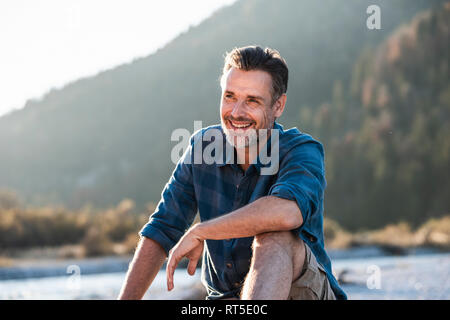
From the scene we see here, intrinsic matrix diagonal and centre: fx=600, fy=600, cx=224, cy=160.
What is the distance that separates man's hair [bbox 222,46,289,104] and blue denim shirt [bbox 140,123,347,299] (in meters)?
0.16

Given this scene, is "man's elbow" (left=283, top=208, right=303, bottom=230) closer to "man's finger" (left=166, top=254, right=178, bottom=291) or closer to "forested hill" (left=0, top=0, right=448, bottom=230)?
"man's finger" (left=166, top=254, right=178, bottom=291)

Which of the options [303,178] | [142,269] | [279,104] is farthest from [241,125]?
[142,269]

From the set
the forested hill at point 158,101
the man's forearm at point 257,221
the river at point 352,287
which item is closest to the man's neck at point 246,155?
the man's forearm at point 257,221

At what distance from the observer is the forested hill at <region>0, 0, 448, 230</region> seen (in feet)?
76.0

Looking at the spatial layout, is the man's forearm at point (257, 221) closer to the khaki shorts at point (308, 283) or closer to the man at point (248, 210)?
the man at point (248, 210)

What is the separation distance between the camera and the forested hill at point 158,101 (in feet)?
76.0

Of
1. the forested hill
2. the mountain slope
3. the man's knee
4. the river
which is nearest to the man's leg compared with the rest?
the man's knee

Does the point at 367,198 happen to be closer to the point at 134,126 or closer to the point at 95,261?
the point at 95,261

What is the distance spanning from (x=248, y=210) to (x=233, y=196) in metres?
0.35

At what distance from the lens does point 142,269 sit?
74.7 inches

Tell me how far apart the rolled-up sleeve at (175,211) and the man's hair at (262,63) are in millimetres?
337

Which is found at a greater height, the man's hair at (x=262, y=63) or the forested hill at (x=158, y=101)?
the forested hill at (x=158, y=101)

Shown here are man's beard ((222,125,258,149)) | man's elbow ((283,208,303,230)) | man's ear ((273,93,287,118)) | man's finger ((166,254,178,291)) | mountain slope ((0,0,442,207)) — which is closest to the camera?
man's elbow ((283,208,303,230))
